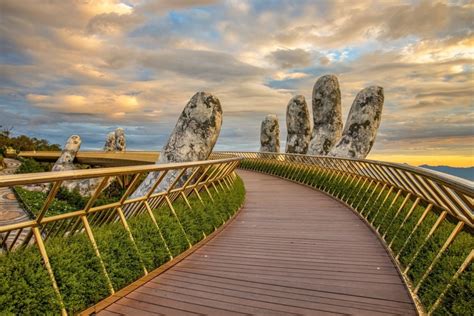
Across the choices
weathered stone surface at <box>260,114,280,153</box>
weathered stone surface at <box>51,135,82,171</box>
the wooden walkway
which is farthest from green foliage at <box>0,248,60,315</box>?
weathered stone surface at <box>51,135,82,171</box>

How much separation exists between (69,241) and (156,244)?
4.86 ft

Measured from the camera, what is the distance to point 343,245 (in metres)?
6.80

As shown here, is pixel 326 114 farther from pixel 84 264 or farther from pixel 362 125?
pixel 84 264

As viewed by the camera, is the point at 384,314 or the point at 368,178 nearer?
the point at 384,314

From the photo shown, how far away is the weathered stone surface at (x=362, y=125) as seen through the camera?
19672 millimetres

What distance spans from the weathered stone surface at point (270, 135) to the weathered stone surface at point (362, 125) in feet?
38.5

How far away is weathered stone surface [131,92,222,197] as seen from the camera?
36.9ft

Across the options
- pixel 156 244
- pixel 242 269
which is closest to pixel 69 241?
pixel 156 244

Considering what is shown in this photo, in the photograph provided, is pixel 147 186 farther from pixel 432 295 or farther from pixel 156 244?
pixel 432 295

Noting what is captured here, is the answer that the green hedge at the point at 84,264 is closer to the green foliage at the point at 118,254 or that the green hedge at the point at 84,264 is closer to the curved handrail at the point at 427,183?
the green foliage at the point at 118,254

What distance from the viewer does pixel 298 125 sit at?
28266 mm

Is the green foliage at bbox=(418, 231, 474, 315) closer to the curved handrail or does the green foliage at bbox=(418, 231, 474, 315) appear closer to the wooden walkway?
the wooden walkway

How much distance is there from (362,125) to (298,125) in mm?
8737

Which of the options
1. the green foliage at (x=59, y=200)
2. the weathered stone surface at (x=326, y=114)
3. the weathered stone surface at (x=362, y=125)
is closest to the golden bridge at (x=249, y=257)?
the green foliage at (x=59, y=200)
